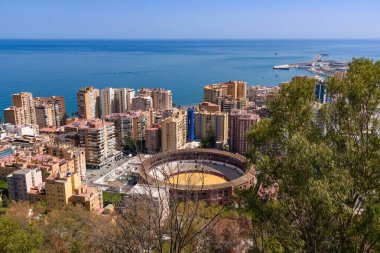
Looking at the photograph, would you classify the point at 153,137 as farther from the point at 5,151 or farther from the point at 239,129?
the point at 5,151

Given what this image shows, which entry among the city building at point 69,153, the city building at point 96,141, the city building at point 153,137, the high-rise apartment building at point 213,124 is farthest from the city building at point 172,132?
the city building at point 69,153

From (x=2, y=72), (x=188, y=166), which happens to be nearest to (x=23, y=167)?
(x=188, y=166)

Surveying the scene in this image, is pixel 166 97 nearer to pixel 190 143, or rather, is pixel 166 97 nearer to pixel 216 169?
pixel 190 143

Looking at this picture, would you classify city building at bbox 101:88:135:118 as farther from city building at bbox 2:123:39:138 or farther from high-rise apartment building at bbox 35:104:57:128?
city building at bbox 2:123:39:138

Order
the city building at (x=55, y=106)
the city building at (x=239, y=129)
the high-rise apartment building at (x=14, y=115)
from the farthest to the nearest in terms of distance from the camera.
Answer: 1. the city building at (x=55, y=106)
2. the high-rise apartment building at (x=14, y=115)
3. the city building at (x=239, y=129)

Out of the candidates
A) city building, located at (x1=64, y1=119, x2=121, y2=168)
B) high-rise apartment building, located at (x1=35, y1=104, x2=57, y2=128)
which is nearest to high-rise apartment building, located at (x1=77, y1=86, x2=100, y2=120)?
high-rise apartment building, located at (x1=35, y1=104, x2=57, y2=128)

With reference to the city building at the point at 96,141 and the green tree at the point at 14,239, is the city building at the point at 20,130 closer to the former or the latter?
the city building at the point at 96,141
